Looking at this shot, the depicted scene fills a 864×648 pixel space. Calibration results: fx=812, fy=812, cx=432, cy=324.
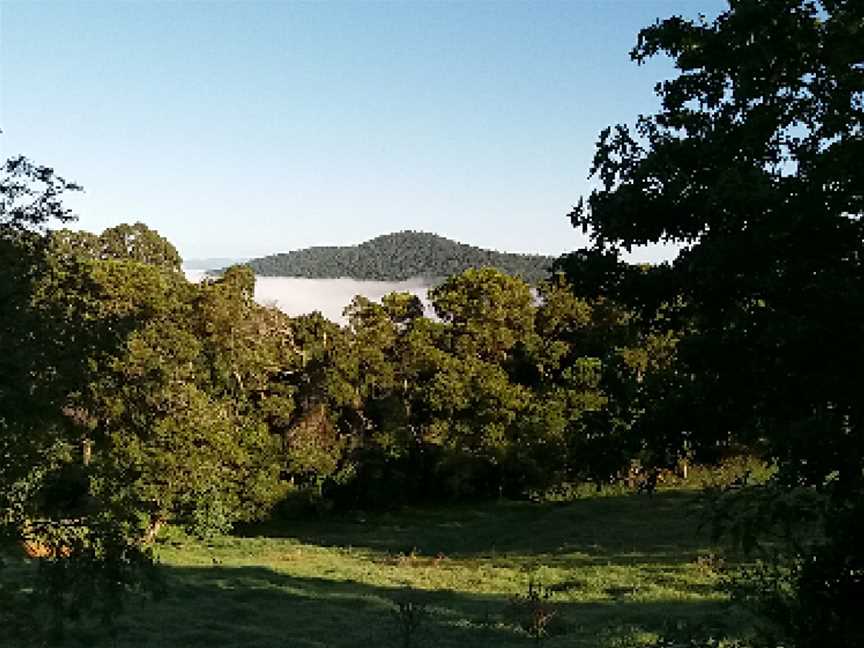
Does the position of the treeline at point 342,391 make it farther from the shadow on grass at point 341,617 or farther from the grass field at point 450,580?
the shadow on grass at point 341,617

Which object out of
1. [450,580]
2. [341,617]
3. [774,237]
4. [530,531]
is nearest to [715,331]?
[774,237]

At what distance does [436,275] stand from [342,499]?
5051 inches

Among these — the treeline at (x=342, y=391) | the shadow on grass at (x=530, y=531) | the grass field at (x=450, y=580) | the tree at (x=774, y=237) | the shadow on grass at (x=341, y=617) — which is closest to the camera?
the tree at (x=774, y=237)

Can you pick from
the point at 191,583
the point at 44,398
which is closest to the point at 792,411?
the point at 44,398

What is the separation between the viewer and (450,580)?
29859mm

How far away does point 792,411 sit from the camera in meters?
9.53

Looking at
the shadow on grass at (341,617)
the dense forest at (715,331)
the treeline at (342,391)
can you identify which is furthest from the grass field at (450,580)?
the treeline at (342,391)

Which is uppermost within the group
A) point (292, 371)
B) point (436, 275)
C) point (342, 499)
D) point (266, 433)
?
point (436, 275)

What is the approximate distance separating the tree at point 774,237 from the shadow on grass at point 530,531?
24.0 meters

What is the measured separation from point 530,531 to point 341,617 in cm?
2219

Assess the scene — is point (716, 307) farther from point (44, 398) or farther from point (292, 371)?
point (292, 371)

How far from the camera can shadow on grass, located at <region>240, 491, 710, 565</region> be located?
36.4 meters

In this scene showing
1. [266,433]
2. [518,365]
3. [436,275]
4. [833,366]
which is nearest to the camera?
[833,366]

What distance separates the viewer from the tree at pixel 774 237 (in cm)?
886
